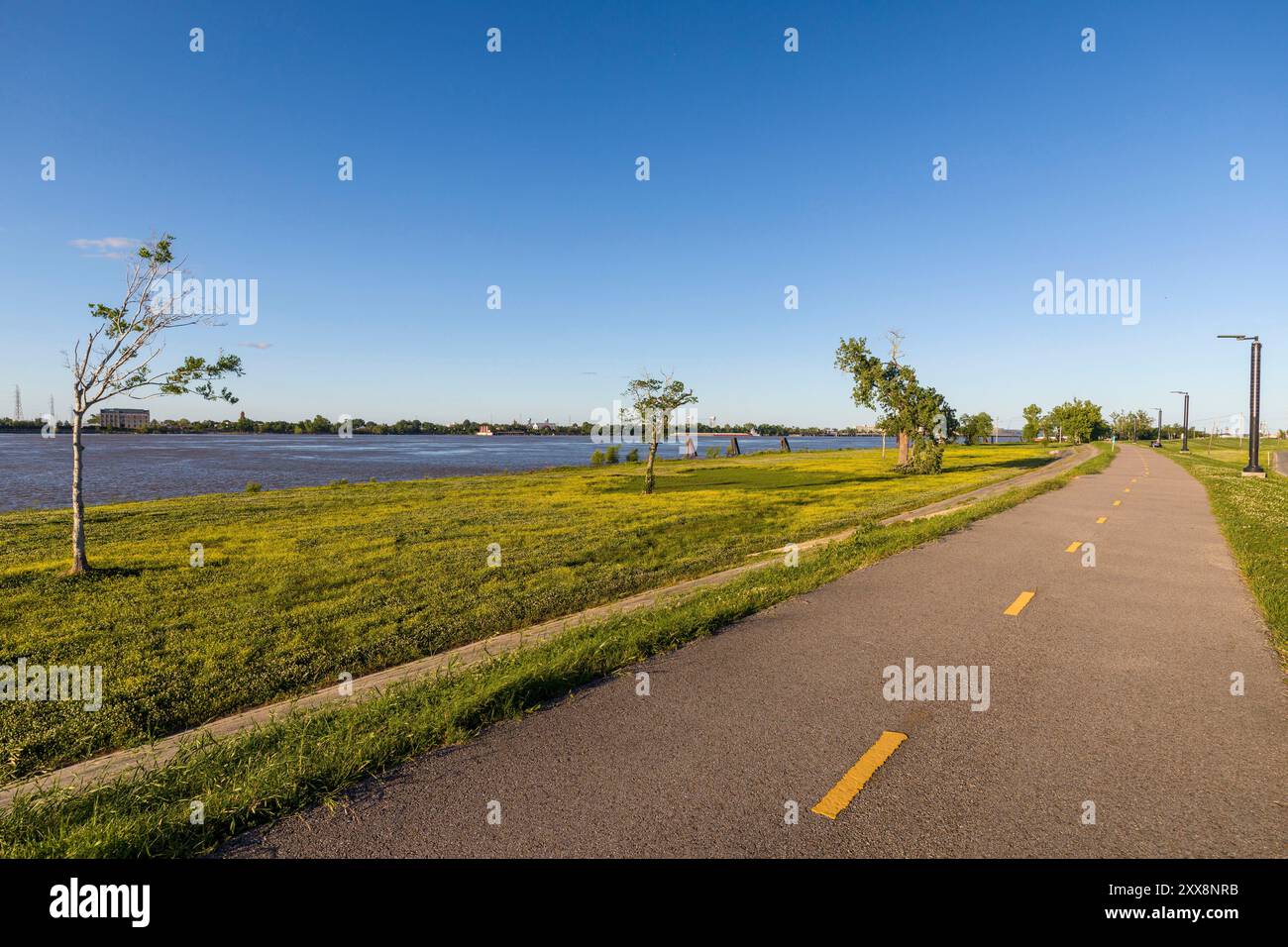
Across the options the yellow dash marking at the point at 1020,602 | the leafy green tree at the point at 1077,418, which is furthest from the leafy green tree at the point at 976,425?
the yellow dash marking at the point at 1020,602

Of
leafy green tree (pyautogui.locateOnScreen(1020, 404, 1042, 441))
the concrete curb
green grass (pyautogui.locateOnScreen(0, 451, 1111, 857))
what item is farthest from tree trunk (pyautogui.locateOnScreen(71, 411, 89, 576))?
leafy green tree (pyautogui.locateOnScreen(1020, 404, 1042, 441))

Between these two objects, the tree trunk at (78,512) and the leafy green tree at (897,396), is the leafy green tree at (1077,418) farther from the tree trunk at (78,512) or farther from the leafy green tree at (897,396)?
the tree trunk at (78,512)

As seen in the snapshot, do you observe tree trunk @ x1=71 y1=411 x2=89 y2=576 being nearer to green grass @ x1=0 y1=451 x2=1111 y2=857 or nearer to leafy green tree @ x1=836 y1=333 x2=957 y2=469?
green grass @ x1=0 y1=451 x2=1111 y2=857

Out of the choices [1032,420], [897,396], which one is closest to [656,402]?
[897,396]

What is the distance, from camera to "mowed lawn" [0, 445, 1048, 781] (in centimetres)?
662

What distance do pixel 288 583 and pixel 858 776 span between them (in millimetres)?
10806

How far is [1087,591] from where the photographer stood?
934cm

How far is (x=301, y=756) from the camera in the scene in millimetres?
4391

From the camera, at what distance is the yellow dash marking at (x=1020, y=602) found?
27.2ft

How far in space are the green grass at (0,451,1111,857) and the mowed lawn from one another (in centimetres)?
162

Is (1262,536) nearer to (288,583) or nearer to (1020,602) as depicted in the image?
(1020,602)
